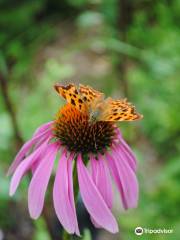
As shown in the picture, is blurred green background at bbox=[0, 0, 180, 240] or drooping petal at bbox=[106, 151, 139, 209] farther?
blurred green background at bbox=[0, 0, 180, 240]

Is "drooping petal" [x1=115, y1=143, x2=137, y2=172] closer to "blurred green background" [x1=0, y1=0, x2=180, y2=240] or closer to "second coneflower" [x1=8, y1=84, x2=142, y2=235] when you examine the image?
"second coneflower" [x1=8, y1=84, x2=142, y2=235]


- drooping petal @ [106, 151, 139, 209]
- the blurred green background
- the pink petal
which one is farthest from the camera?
the blurred green background

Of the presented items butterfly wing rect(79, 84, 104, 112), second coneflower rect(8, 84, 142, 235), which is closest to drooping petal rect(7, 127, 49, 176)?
second coneflower rect(8, 84, 142, 235)

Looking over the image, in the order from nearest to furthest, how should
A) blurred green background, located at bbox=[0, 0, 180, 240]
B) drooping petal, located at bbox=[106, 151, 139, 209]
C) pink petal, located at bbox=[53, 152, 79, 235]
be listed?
pink petal, located at bbox=[53, 152, 79, 235]
drooping petal, located at bbox=[106, 151, 139, 209]
blurred green background, located at bbox=[0, 0, 180, 240]

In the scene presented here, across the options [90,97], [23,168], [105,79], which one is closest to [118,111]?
[90,97]

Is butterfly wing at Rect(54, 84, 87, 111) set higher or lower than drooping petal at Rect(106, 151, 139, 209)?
higher

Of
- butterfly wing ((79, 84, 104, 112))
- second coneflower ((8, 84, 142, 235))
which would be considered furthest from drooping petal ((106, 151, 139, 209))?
butterfly wing ((79, 84, 104, 112))

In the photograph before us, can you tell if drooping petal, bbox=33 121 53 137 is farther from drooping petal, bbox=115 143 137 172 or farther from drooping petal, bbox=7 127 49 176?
drooping petal, bbox=115 143 137 172

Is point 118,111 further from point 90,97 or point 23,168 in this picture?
point 23,168
